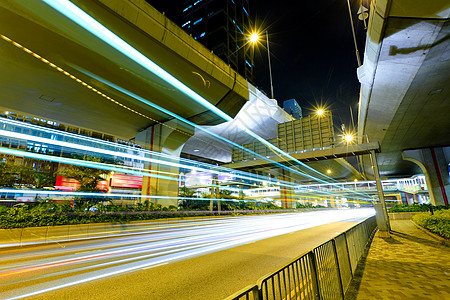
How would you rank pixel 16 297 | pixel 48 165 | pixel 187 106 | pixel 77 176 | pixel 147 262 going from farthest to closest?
1. pixel 48 165
2. pixel 77 176
3. pixel 187 106
4. pixel 147 262
5. pixel 16 297

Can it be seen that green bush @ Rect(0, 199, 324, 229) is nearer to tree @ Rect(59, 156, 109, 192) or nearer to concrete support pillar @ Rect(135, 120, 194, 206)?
concrete support pillar @ Rect(135, 120, 194, 206)

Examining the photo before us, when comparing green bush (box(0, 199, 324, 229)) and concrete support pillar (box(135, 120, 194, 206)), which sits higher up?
concrete support pillar (box(135, 120, 194, 206))

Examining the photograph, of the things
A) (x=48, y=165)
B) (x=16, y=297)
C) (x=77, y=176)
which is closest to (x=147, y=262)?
(x=16, y=297)

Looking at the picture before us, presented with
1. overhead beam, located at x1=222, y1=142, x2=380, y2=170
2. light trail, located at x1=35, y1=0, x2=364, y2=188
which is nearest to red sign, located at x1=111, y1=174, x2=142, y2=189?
overhead beam, located at x1=222, y1=142, x2=380, y2=170

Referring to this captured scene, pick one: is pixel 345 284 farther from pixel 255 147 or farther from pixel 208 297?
pixel 255 147

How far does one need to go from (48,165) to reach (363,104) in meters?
53.2

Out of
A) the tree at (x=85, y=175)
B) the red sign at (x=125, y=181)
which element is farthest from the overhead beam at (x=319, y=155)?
the tree at (x=85, y=175)

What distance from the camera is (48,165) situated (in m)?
45.4

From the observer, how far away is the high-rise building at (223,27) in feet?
183

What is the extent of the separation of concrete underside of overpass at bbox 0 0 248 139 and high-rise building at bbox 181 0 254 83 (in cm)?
3896

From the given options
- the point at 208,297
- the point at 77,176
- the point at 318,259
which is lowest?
the point at 208,297

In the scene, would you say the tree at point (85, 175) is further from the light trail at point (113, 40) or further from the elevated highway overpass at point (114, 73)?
the light trail at point (113, 40)

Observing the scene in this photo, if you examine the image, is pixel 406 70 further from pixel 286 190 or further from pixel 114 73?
pixel 286 190

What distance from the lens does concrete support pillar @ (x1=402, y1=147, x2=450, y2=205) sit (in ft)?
92.0
